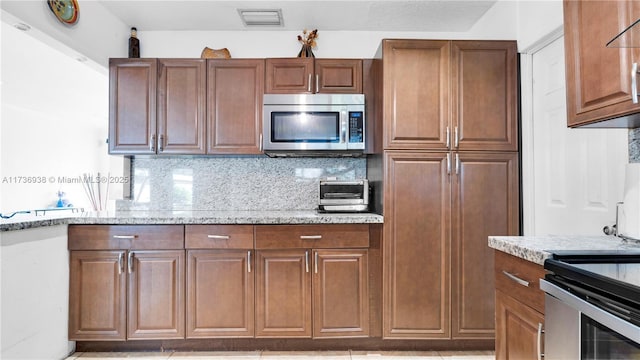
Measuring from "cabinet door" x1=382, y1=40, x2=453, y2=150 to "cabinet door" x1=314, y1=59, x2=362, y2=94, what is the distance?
16.1 inches

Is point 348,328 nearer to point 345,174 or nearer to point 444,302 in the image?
point 444,302

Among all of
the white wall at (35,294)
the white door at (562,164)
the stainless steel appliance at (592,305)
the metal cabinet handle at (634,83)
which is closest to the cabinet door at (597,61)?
the metal cabinet handle at (634,83)

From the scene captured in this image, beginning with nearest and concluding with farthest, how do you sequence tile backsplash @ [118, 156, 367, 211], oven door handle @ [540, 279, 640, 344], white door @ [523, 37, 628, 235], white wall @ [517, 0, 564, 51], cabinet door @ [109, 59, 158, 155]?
1. oven door handle @ [540, 279, 640, 344]
2. white door @ [523, 37, 628, 235]
3. white wall @ [517, 0, 564, 51]
4. cabinet door @ [109, 59, 158, 155]
5. tile backsplash @ [118, 156, 367, 211]

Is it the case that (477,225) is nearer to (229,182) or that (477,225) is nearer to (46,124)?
(229,182)

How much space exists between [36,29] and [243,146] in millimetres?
1422

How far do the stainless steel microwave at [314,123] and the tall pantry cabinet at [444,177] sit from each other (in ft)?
1.01

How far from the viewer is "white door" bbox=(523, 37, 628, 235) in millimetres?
1713

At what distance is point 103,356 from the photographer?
235 cm

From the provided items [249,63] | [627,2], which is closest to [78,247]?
[249,63]

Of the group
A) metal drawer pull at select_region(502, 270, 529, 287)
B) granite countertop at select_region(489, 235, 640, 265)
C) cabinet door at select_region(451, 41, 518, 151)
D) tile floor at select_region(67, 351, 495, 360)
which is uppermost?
cabinet door at select_region(451, 41, 518, 151)

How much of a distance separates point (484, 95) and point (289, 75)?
54.9 inches

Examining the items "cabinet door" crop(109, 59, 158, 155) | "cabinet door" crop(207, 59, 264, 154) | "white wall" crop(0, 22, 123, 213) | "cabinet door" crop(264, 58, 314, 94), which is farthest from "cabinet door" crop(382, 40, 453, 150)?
"white wall" crop(0, 22, 123, 213)

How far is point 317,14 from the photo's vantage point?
9.23ft

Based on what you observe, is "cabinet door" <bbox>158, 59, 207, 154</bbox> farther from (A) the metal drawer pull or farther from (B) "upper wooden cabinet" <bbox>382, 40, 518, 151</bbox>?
(A) the metal drawer pull
